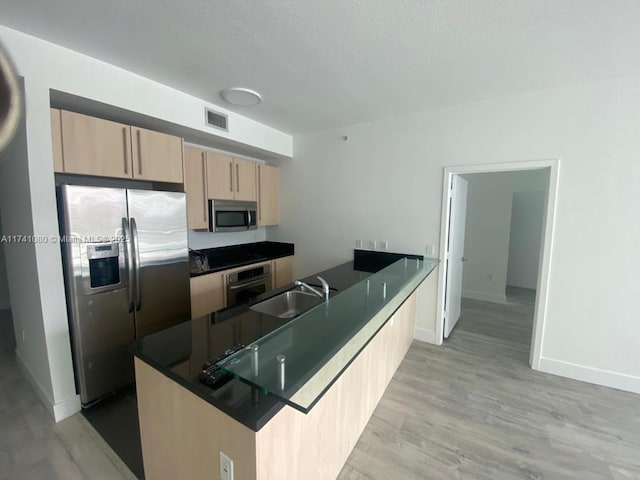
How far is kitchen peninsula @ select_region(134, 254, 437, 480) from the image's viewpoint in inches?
40.6

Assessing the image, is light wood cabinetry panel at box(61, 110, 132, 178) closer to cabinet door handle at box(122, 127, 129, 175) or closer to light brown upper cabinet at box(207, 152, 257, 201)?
cabinet door handle at box(122, 127, 129, 175)

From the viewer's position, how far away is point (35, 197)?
1.89 metres

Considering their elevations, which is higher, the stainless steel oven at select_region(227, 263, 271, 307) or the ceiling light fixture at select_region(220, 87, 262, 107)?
the ceiling light fixture at select_region(220, 87, 262, 107)

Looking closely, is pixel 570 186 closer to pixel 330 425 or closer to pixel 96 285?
pixel 330 425

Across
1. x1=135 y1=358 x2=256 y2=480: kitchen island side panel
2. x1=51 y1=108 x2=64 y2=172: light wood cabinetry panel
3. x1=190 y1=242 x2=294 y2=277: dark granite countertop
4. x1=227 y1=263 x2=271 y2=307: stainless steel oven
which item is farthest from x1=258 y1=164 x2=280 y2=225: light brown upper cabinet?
x1=135 y1=358 x2=256 y2=480: kitchen island side panel

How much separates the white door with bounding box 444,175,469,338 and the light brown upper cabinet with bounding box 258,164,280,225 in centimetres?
239

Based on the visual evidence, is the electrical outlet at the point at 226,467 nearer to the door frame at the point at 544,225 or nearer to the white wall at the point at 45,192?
the white wall at the point at 45,192

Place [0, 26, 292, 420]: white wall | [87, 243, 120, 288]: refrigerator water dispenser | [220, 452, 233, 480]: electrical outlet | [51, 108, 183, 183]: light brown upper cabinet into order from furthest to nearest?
1. [87, 243, 120, 288]: refrigerator water dispenser
2. [51, 108, 183, 183]: light brown upper cabinet
3. [0, 26, 292, 420]: white wall
4. [220, 452, 233, 480]: electrical outlet

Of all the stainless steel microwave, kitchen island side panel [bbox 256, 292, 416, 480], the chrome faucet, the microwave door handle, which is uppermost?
the stainless steel microwave

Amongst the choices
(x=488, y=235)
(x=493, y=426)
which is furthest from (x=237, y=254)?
(x=488, y=235)

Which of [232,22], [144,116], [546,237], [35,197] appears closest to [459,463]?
[546,237]

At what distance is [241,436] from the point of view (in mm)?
1022

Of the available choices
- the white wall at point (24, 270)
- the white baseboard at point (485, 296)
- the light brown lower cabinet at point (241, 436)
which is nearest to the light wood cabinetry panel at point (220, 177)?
the white wall at point (24, 270)

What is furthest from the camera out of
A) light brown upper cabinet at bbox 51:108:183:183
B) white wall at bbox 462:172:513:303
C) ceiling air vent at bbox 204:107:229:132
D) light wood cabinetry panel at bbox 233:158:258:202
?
white wall at bbox 462:172:513:303
